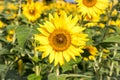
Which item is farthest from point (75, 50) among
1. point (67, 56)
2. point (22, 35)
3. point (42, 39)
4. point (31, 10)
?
point (31, 10)

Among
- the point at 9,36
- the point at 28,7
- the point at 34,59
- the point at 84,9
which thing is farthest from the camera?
the point at 9,36

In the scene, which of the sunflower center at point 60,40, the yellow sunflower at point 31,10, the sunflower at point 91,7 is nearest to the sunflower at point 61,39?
the sunflower center at point 60,40

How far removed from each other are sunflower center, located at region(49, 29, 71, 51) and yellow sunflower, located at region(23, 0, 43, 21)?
2004 mm

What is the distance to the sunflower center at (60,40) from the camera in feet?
8.17

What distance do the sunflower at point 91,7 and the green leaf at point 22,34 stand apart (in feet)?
1.88

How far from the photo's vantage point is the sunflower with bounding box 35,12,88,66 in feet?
7.97

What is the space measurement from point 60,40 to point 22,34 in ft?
0.78

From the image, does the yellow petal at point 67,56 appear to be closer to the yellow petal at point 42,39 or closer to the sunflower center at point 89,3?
the yellow petal at point 42,39

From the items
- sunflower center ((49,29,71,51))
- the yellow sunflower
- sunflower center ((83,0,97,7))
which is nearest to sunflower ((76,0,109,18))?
sunflower center ((83,0,97,7))

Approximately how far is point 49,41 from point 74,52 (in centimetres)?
17

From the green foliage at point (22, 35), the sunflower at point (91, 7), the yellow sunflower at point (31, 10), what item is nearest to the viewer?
the green foliage at point (22, 35)

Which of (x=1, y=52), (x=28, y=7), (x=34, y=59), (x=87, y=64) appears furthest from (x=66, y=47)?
(x=28, y=7)

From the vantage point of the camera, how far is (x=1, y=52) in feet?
9.07

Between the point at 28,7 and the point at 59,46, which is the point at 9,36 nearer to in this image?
the point at 28,7
